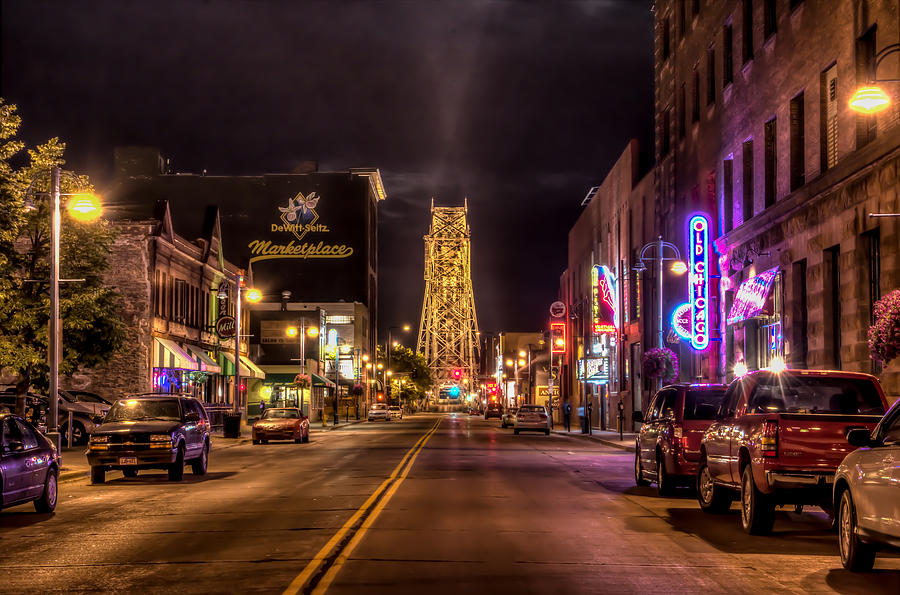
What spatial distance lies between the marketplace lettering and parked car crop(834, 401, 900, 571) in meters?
132

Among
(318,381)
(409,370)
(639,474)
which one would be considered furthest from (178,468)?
(409,370)

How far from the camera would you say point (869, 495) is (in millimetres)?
10805

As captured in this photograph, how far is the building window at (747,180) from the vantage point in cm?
3700

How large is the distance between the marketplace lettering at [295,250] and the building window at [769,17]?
A: 111 meters

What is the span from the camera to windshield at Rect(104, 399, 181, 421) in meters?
25.4

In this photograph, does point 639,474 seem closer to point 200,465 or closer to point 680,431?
point 680,431

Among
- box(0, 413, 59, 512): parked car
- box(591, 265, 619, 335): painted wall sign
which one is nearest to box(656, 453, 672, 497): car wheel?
box(0, 413, 59, 512): parked car

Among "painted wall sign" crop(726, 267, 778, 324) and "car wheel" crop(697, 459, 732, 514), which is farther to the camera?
"painted wall sign" crop(726, 267, 778, 324)

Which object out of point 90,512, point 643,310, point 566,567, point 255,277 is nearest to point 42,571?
point 566,567

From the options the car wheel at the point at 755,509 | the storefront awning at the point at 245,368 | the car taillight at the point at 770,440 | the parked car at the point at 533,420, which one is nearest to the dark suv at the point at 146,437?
the car wheel at the point at 755,509

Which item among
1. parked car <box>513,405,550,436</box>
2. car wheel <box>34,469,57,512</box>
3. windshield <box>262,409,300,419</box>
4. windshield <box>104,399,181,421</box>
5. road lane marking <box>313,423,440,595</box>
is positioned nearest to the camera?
road lane marking <box>313,423,440,595</box>

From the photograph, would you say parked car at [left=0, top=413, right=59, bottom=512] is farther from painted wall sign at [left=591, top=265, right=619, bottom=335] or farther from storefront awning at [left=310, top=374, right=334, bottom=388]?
storefront awning at [left=310, top=374, right=334, bottom=388]

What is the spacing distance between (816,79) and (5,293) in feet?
72.0

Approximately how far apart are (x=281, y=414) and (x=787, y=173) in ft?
79.2
